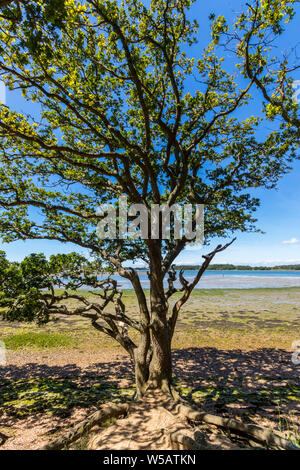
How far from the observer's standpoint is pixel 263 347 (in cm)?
1448

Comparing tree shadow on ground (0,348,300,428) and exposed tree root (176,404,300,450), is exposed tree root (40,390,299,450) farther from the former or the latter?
tree shadow on ground (0,348,300,428)

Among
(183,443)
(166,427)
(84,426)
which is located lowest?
(166,427)

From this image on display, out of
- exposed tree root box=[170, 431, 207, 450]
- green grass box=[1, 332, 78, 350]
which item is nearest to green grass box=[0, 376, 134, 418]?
exposed tree root box=[170, 431, 207, 450]

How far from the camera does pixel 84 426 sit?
4.62 meters

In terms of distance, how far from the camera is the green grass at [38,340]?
15705 millimetres

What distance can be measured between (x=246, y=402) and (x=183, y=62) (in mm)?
11270

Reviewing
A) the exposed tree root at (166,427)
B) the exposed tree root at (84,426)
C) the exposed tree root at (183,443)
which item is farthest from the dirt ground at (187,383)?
the exposed tree root at (183,443)

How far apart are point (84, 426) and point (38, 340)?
1465cm

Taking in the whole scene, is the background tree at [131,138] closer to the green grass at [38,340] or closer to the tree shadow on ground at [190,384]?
the tree shadow on ground at [190,384]

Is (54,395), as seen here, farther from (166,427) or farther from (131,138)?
(131,138)

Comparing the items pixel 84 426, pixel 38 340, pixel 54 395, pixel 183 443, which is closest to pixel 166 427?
pixel 183 443

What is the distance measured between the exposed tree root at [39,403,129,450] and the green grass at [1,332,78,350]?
12.2 m

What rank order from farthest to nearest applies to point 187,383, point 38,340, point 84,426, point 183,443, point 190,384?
1. point 38,340
2. point 187,383
3. point 190,384
4. point 84,426
5. point 183,443

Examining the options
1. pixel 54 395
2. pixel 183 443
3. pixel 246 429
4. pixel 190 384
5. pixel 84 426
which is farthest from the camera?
pixel 190 384
